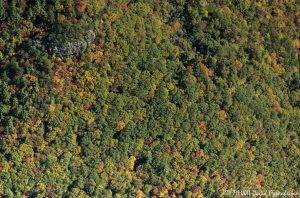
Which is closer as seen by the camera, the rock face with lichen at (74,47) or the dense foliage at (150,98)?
the dense foliage at (150,98)

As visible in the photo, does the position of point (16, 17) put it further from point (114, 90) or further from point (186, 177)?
point (186, 177)

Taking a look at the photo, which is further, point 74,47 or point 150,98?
point 150,98

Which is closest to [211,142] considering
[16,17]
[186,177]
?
[186,177]

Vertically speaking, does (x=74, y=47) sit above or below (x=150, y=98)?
above
